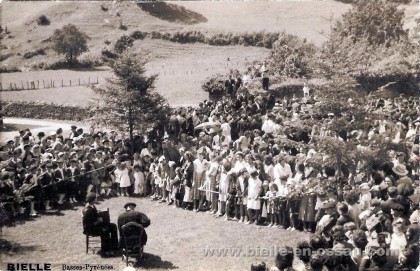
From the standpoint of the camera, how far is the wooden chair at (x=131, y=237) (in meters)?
11.3

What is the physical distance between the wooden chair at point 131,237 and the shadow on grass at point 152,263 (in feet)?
1.17

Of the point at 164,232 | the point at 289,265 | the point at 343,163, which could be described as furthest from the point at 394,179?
the point at 164,232

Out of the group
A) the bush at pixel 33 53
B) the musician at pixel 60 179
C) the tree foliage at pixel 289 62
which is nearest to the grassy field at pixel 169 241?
the musician at pixel 60 179

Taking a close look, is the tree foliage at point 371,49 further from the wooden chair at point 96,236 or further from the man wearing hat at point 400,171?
the wooden chair at point 96,236

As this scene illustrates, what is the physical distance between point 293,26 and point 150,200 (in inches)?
1264

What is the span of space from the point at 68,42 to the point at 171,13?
622 inches

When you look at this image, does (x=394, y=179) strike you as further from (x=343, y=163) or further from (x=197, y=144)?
(x=197, y=144)

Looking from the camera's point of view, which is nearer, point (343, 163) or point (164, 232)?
point (343, 163)

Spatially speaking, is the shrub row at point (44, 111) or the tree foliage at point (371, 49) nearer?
the tree foliage at point (371, 49)

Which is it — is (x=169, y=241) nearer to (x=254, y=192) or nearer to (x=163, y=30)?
(x=254, y=192)

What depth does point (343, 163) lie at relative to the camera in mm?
12867

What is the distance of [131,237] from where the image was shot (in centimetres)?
1138

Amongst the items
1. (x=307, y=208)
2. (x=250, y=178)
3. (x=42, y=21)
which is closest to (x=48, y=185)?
(x=250, y=178)

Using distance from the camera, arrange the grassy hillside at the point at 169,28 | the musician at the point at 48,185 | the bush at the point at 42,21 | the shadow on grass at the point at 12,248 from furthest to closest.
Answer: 1. the bush at the point at 42,21
2. the grassy hillside at the point at 169,28
3. the musician at the point at 48,185
4. the shadow on grass at the point at 12,248
